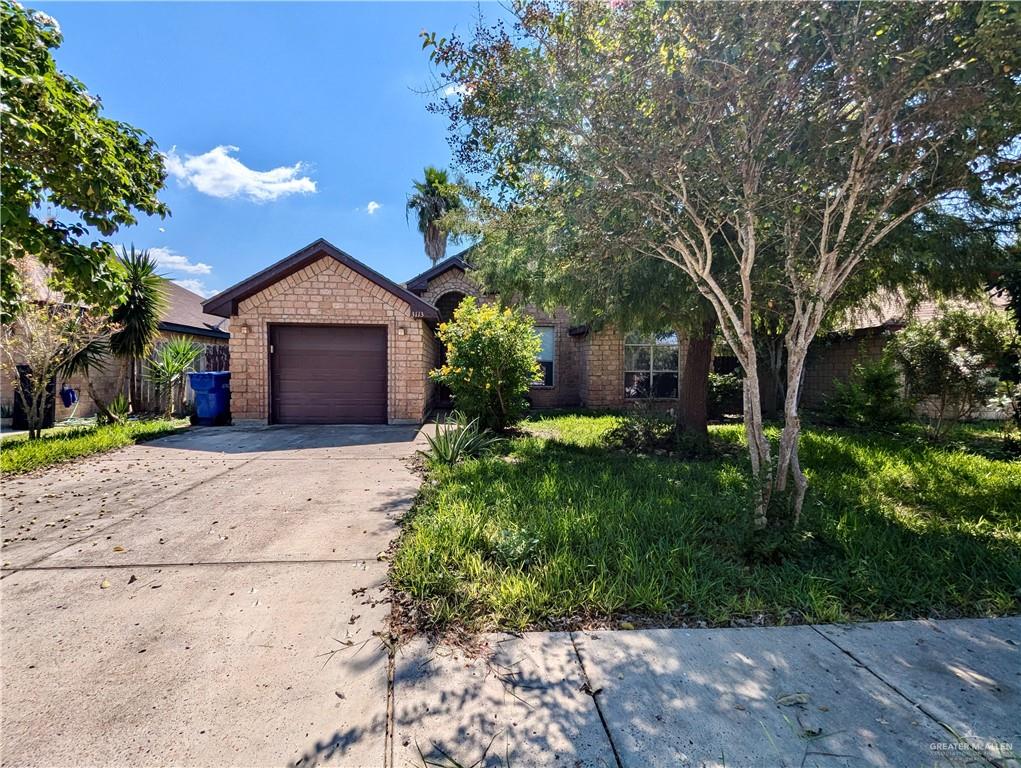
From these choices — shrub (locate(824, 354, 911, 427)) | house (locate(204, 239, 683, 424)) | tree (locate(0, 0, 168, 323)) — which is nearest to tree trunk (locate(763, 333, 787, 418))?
shrub (locate(824, 354, 911, 427))

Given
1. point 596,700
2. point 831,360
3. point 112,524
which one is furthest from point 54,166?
point 831,360

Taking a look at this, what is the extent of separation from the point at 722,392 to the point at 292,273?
11449mm

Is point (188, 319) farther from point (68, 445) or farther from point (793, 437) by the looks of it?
point (793, 437)

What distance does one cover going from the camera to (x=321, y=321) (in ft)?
35.7

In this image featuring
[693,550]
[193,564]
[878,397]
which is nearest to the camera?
[193,564]

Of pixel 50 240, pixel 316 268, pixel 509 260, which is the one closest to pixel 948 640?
pixel 509 260

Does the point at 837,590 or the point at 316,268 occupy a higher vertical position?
the point at 316,268

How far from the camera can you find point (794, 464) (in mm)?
3918

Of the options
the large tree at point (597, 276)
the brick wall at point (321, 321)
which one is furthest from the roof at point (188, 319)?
the large tree at point (597, 276)

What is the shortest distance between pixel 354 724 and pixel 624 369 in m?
13.2

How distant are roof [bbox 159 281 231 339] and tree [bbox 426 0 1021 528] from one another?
537 inches

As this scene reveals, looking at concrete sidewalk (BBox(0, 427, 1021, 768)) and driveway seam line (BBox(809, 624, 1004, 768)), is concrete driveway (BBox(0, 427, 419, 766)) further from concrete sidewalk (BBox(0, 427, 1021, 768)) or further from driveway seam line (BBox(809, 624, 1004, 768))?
driveway seam line (BBox(809, 624, 1004, 768))

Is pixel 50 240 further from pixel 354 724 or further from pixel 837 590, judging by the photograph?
pixel 837 590

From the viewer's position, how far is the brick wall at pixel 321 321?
10695 millimetres
